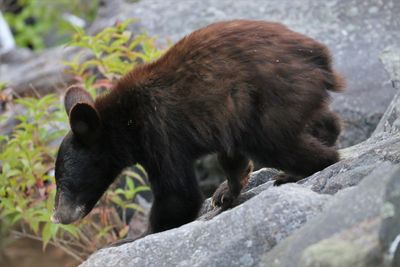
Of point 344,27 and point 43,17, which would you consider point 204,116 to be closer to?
point 344,27

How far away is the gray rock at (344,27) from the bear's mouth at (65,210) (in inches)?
114

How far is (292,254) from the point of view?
358cm

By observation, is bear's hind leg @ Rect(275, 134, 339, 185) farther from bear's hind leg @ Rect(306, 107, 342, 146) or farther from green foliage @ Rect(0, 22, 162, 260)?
green foliage @ Rect(0, 22, 162, 260)

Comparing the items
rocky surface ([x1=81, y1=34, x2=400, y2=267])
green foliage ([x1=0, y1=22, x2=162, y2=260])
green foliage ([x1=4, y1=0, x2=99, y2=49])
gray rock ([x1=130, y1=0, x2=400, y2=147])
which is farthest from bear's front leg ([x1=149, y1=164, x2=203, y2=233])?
green foliage ([x1=4, y1=0, x2=99, y2=49])

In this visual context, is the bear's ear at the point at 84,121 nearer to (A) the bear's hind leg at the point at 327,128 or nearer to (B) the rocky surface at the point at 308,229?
(B) the rocky surface at the point at 308,229

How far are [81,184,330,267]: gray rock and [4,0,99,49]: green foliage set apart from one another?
10.3 m

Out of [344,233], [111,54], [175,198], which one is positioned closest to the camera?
[344,233]

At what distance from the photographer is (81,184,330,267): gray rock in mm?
3961

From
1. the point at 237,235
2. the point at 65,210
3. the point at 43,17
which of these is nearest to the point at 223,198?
the point at 65,210

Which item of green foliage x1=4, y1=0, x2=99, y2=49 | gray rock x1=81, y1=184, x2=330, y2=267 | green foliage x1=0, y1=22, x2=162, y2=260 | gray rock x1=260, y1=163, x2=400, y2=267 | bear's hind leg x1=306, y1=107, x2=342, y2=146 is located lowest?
green foliage x1=4, y1=0, x2=99, y2=49

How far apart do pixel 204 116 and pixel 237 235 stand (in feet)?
4.37

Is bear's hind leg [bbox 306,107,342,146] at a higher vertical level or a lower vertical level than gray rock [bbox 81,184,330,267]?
lower

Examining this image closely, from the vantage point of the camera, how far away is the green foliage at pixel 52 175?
22.4 feet

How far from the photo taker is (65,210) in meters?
5.71
